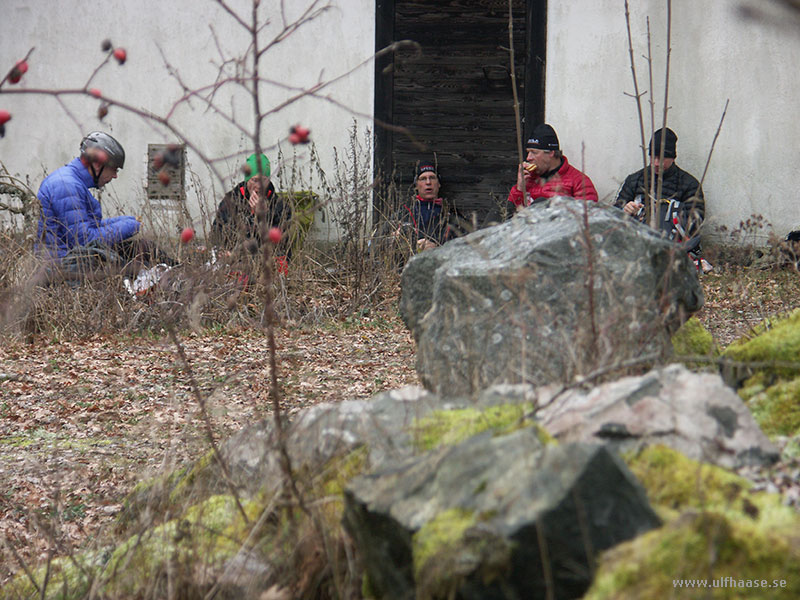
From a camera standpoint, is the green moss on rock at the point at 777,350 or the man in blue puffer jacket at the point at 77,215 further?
the man in blue puffer jacket at the point at 77,215

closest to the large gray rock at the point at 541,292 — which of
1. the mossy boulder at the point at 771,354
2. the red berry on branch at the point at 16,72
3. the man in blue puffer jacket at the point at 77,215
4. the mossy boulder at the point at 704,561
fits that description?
the mossy boulder at the point at 771,354

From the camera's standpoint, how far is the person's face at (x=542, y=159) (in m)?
8.16

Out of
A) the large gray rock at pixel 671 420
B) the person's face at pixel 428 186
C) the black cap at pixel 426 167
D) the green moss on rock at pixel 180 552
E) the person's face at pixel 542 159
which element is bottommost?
the green moss on rock at pixel 180 552

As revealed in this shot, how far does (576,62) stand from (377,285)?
11.4 ft

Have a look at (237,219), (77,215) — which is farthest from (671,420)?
(77,215)

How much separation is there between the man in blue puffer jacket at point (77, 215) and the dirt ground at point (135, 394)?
2.93ft

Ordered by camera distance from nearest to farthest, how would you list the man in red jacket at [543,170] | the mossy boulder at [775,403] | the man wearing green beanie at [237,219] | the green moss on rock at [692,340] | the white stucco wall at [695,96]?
the mossy boulder at [775,403] → the green moss on rock at [692,340] → the man wearing green beanie at [237,219] → the man in red jacket at [543,170] → the white stucco wall at [695,96]

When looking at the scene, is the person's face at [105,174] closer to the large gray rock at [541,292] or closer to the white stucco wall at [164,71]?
the white stucco wall at [164,71]

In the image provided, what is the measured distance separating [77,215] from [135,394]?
2.31 metres

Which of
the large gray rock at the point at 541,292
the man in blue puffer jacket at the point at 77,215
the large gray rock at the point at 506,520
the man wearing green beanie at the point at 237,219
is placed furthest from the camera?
the man wearing green beanie at the point at 237,219

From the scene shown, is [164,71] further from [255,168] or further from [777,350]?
[777,350]

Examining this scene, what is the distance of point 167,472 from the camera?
298cm

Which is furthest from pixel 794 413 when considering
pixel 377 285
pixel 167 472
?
pixel 377 285

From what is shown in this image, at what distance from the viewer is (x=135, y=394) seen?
5.28 metres
